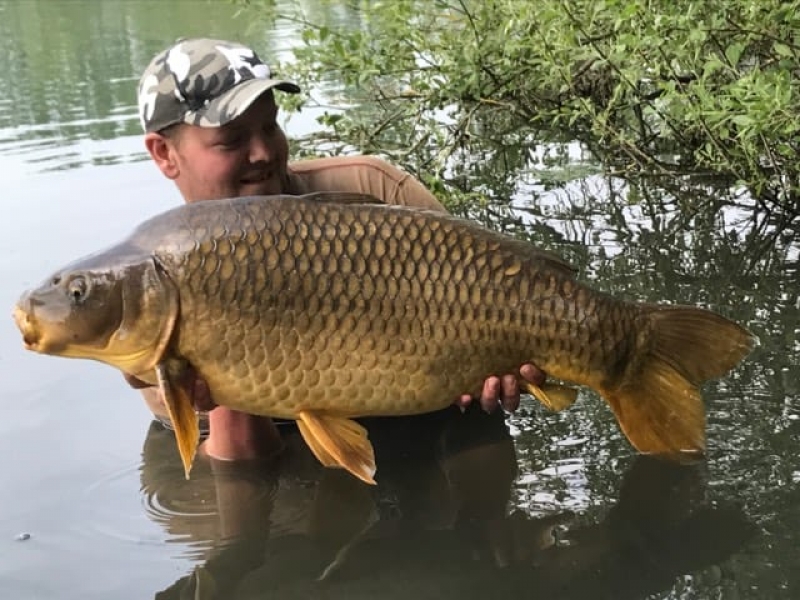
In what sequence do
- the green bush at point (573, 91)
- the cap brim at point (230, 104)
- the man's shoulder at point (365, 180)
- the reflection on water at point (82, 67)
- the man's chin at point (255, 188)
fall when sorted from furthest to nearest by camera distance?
the reflection on water at point (82, 67)
the green bush at point (573, 91)
the man's shoulder at point (365, 180)
the man's chin at point (255, 188)
the cap brim at point (230, 104)

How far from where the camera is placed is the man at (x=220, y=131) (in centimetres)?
206

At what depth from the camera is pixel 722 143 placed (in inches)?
127

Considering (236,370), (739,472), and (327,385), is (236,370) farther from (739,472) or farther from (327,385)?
(739,472)

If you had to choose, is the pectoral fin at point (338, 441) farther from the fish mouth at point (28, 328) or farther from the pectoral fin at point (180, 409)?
the fish mouth at point (28, 328)

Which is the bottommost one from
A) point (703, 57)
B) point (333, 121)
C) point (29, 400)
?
point (29, 400)

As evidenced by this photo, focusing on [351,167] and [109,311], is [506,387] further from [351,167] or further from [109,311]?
[351,167]

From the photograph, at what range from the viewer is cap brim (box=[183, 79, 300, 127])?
79.1 inches

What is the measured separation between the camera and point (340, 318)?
1654 mm

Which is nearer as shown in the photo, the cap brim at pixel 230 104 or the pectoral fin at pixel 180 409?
the pectoral fin at pixel 180 409

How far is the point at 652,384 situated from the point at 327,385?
0.55 meters

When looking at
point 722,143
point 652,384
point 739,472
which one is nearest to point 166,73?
point 652,384

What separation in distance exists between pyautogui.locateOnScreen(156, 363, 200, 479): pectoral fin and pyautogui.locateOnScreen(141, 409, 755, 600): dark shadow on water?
11.9 inches

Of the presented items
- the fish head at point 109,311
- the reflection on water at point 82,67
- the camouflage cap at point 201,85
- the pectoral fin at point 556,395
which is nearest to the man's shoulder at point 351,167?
the camouflage cap at point 201,85

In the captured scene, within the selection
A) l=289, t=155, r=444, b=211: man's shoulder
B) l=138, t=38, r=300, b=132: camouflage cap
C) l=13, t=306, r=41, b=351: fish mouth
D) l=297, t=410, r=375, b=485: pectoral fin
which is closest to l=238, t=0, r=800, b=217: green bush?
l=289, t=155, r=444, b=211: man's shoulder
